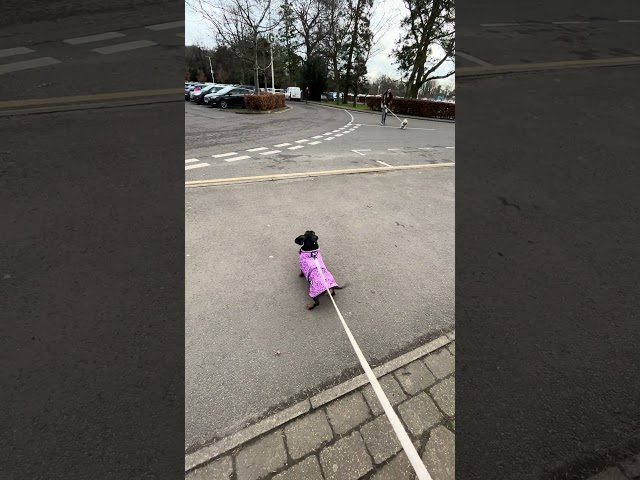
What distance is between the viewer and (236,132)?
1238cm

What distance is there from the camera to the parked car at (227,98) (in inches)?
869

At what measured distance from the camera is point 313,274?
302 cm
